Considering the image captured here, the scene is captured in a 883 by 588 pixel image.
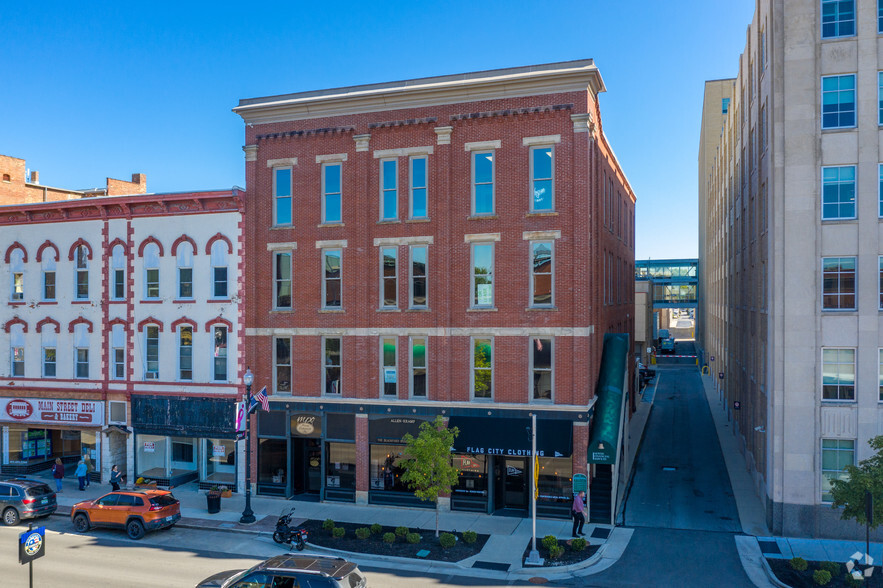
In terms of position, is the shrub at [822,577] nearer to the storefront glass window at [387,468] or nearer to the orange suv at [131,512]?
the storefront glass window at [387,468]

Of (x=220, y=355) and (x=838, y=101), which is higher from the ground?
(x=838, y=101)

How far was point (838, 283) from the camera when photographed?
2252cm

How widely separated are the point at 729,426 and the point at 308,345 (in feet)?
102

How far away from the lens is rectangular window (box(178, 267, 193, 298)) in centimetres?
3025

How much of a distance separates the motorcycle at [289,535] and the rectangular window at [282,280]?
33.1 feet

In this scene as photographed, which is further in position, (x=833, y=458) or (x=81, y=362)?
(x=81, y=362)

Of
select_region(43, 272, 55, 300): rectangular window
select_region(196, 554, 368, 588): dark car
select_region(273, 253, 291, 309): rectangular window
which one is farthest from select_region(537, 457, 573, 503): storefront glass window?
select_region(43, 272, 55, 300): rectangular window

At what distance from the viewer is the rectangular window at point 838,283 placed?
73.6ft

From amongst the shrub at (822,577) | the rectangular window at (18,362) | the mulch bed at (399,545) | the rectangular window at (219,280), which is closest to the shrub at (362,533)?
the mulch bed at (399,545)

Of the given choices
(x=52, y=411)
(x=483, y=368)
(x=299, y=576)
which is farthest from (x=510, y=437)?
(x=52, y=411)

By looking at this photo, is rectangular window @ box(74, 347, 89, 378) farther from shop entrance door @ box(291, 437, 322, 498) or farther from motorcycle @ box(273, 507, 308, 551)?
motorcycle @ box(273, 507, 308, 551)

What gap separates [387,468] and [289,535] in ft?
20.4

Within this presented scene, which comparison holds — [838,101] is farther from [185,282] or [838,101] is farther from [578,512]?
[185,282]

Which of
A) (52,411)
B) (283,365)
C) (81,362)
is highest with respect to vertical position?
(283,365)
